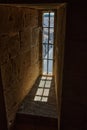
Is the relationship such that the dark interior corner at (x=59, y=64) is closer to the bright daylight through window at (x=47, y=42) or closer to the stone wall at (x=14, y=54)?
the stone wall at (x=14, y=54)

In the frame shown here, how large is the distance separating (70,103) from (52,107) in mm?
1037

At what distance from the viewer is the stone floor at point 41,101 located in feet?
7.96

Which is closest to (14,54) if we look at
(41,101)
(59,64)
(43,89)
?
(59,64)

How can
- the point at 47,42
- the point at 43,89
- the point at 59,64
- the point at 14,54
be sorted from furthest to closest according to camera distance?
the point at 47,42
the point at 43,89
the point at 14,54
the point at 59,64

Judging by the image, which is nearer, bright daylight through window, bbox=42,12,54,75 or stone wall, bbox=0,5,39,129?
stone wall, bbox=0,5,39,129

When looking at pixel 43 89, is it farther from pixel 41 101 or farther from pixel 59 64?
pixel 59 64

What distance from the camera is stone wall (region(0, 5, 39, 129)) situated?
6.11 ft

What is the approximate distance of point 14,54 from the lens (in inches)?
86.0

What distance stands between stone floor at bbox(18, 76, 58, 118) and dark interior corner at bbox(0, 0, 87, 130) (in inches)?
3.1

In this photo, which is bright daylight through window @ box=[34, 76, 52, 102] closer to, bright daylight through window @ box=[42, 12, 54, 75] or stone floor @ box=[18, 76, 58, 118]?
stone floor @ box=[18, 76, 58, 118]

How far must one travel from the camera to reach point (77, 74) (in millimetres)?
1451

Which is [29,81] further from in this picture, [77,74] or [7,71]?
[77,74]

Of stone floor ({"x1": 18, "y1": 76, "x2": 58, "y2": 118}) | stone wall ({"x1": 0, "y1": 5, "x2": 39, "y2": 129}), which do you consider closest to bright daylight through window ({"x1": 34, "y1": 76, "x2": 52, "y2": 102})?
stone floor ({"x1": 18, "y1": 76, "x2": 58, "y2": 118})

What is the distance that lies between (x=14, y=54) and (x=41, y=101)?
89cm
